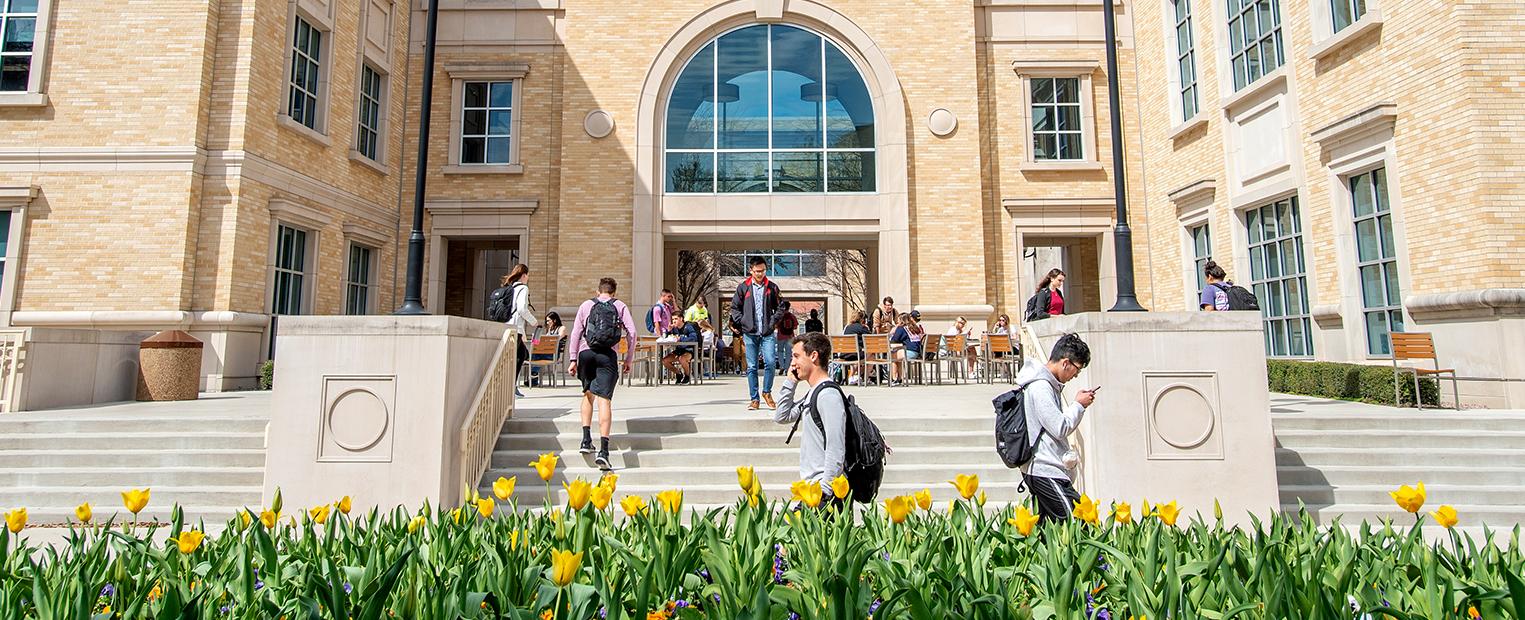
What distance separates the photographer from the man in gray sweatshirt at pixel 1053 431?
385cm

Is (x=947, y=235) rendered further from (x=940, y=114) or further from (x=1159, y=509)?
(x=1159, y=509)

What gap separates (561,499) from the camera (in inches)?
254

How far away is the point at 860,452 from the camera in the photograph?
3.75 meters

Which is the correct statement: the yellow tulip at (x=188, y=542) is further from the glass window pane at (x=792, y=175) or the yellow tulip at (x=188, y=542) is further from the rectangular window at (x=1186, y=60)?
the rectangular window at (x=1186, y=60)

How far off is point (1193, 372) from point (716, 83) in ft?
47.0

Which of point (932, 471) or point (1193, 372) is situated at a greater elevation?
point (1193, 372)

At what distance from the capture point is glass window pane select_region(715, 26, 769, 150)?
1756 cm

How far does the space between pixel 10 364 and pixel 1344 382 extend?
18411 millimetres

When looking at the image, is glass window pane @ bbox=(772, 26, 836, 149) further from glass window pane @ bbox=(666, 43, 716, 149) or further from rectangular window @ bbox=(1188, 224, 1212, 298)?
rectangular window @ bbox=(1188, 224, 1212, 298)

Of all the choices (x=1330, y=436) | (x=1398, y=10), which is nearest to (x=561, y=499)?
(x=1330, y=436)

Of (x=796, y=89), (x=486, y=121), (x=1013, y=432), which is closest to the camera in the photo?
(x=1013, y=432)

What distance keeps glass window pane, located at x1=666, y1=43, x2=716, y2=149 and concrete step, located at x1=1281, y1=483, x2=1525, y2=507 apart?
1396 cm

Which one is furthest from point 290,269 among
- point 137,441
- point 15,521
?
point 15,521

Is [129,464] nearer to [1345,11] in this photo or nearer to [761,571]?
[761,571]
